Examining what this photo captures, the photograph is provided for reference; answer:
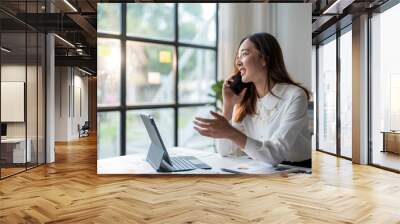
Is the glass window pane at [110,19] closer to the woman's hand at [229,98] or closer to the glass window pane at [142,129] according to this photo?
the glass window pane at [142,129]

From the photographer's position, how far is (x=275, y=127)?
18.4 ft

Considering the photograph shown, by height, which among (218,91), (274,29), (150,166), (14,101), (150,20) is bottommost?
(150,166)

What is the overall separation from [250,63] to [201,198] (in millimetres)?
2163

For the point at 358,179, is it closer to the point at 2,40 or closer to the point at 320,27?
the point at 320,27

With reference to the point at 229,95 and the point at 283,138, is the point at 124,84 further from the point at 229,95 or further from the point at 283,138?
the point at 283,138

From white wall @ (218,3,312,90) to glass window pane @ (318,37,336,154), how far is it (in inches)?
143

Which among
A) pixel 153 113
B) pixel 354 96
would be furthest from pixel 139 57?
pixel 354 96

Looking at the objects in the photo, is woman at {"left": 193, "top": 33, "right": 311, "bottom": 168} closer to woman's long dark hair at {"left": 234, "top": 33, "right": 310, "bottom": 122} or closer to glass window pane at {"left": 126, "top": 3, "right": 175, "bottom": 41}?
woman's long dark hair at {"left": 234, "top": 33, "right": 310, "bottom": 122}

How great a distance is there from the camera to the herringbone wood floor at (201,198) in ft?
12.1

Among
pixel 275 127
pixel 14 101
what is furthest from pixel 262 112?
pixel 14 101

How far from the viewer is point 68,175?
6137 millimetres

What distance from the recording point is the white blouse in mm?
5609

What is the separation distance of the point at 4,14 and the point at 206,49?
124 inches

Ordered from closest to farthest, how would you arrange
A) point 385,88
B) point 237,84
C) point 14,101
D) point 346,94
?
point 237,84 → point 14,101 → point 385,88 → point 346,94
